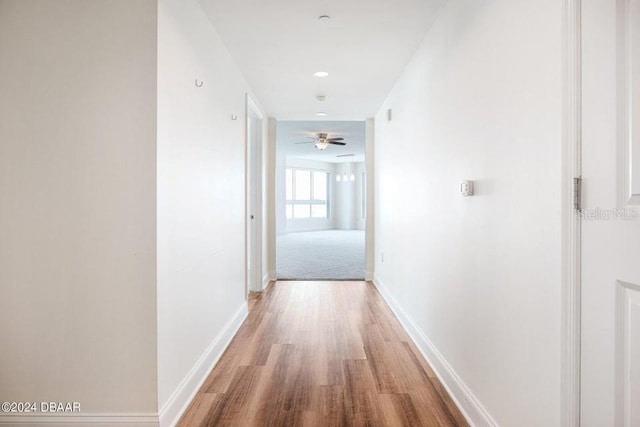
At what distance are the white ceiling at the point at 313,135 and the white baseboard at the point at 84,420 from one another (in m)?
5.92

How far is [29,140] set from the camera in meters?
1.81

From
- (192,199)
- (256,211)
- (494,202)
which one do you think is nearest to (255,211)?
(256,211)

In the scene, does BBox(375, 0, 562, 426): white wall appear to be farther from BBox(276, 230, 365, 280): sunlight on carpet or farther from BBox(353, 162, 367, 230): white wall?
BBox(353, 162, 367, 230): white wall

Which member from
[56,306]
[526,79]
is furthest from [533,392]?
[56,306]

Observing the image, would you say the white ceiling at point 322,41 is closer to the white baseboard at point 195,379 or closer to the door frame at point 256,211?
the door frame at point 256,211

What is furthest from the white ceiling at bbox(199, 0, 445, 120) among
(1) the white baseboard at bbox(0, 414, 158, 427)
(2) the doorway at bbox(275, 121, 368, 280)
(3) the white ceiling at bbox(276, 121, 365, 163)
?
(3) the white ceiling at bbox(276, 121, 365, 163)

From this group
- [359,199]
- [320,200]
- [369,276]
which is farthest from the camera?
[359,199]

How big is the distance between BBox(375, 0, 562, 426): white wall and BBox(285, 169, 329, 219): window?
33.4 ft

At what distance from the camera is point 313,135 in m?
8.55

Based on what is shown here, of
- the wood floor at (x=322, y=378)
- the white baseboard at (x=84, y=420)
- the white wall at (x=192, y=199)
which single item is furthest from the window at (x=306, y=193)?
the white baseboard at (x=84, y=420)

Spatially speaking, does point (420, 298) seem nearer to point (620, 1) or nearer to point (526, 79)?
point (526, 79)

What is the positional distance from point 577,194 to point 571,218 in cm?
8

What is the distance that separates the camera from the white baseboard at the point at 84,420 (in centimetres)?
181

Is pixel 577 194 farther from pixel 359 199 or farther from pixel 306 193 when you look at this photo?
pixel 359 199
